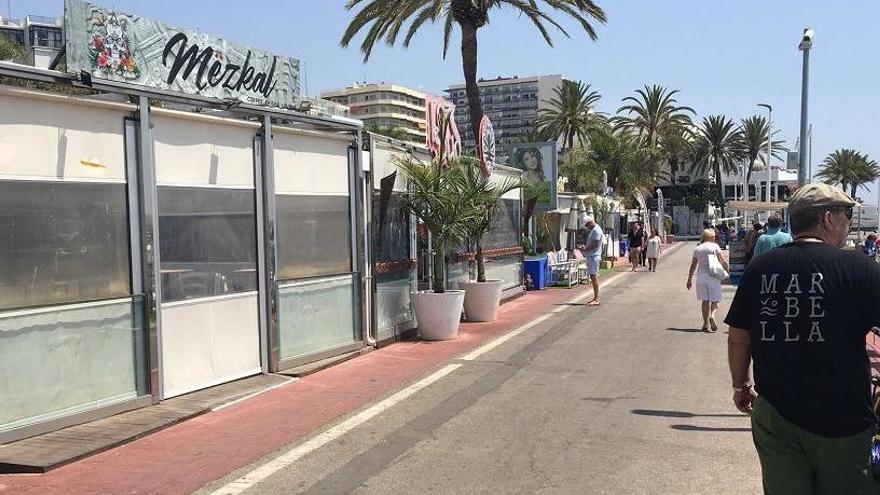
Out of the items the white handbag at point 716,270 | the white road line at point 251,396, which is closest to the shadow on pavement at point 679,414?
the white road line at point 251,396

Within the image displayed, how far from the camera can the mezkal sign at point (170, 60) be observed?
6.68 m

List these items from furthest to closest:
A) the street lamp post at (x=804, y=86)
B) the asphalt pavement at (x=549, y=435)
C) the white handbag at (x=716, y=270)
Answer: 1. the street lamp post at (x=804, y=86)
2. the white handbag at (x=716, y=270)
3. the asphalt pavement at (x=549, y=435)

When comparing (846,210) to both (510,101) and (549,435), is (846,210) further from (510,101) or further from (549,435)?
(510,101)

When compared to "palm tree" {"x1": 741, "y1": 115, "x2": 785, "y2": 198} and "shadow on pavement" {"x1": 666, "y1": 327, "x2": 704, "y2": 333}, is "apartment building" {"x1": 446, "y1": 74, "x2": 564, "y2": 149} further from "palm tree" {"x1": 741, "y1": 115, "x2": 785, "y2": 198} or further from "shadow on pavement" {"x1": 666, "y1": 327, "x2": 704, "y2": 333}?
"shadow on pavement" {"x1": 666, "y1": 327, "x2": 704, "y2": 333}

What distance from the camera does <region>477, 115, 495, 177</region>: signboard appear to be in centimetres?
1466

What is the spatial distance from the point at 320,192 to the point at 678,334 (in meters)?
6.18

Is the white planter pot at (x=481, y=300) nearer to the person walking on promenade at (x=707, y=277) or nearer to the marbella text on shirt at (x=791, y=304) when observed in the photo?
the person walking on promenade at (x=707, y=277)

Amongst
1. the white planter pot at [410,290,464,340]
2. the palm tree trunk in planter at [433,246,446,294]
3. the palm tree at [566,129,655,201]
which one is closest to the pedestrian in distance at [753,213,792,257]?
the white planter pot at [410,290,464,340]

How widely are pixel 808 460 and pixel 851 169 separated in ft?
282

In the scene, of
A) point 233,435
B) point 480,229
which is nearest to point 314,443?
point 233,435

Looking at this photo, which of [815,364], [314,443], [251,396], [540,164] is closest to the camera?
[815,364]

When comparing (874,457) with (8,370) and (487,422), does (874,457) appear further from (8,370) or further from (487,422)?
(8,370)

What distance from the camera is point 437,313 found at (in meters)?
11.6

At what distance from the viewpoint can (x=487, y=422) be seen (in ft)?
22.6
